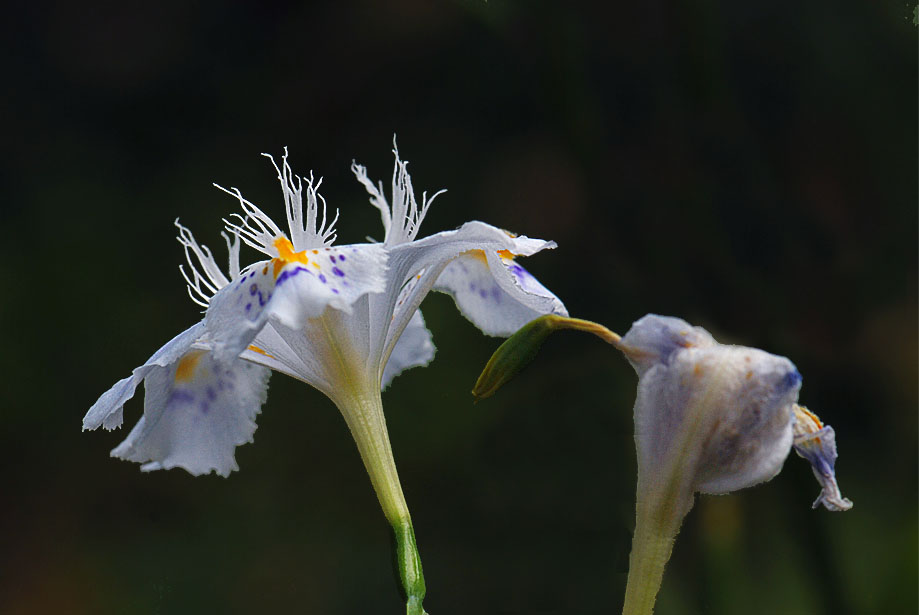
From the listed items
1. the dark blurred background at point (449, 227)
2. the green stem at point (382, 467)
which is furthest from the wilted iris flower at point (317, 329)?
the dark blurred background at point (449, 227)

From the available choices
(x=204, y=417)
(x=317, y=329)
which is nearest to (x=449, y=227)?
(x=204, y=417)

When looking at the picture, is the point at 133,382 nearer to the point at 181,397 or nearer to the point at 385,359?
the point at 181,397

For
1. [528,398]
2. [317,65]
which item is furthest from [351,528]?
[317,65]

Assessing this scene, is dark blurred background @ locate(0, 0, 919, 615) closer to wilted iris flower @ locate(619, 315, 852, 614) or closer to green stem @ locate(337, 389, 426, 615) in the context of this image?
green stem @ locate(337, 389, 426, 615)

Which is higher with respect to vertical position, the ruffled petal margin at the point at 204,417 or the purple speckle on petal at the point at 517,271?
the purple speckle on petal at the point at 517,271

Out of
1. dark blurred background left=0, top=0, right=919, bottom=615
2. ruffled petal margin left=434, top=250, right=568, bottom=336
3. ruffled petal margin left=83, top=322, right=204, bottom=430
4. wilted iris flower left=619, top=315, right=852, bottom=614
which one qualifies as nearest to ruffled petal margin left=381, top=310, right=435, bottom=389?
ruffled petal margin left=434, top=250, right=568, bottom=336

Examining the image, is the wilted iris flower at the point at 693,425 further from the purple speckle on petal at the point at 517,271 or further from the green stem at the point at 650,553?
the purple speckle on petal at the point at 517,271

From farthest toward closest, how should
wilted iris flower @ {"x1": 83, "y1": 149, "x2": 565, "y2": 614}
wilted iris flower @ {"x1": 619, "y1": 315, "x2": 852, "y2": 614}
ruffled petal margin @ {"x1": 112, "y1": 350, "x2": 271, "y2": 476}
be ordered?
1. ruffled petal margin @ {"x1": 112, "y1": 350, "x2": 271, "y2": 476}
2. wilted iris flower @ {"x1": 83, "y1": 149, "x2": 565, "y2": 614}
3. wilted iris flower @ {"x1": 619, "y1": 315, "x2": 852, "y2": 614}
